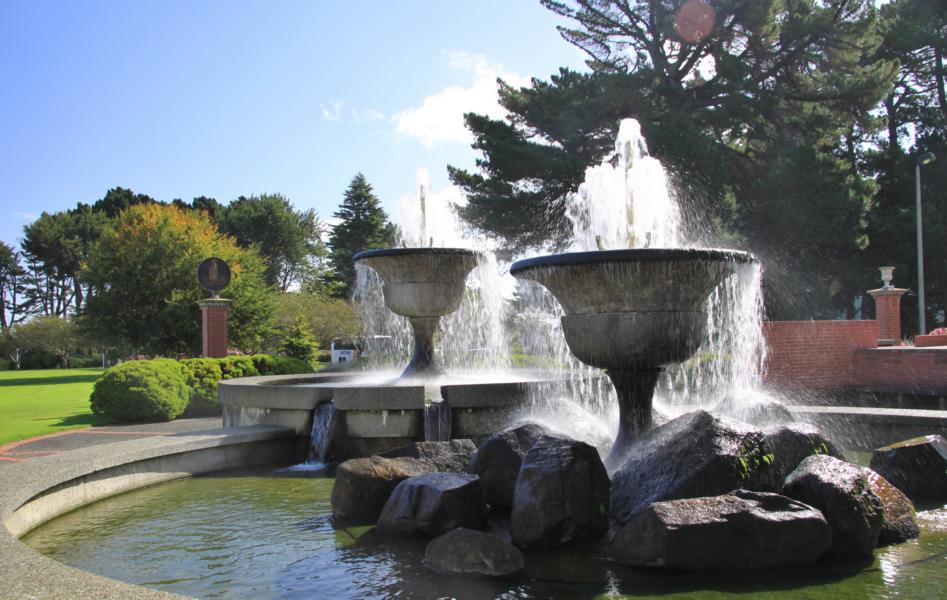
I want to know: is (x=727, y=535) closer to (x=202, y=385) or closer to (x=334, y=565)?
(x=334, y=565)

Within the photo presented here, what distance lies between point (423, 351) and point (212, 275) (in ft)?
39.5

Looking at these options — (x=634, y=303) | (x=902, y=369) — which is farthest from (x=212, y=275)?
(x=634, y=303)

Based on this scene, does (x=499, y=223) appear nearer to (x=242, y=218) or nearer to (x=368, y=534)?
(x=368, y=534)

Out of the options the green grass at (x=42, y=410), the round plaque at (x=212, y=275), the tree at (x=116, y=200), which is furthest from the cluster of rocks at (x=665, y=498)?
the tree at (x=116, y=200)

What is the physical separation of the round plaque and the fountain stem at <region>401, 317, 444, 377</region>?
1176cm

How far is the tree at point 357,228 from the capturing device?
52719mm

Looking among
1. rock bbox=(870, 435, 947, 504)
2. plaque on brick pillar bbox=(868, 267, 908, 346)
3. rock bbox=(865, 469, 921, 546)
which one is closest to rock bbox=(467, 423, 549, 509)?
rock bbox=(865, 469, 921, 546)

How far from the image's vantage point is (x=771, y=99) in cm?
2417

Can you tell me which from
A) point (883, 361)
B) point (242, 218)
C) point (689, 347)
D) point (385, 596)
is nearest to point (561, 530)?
point (385, 596)

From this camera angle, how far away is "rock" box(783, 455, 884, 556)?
189 inches

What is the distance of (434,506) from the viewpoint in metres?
5.42

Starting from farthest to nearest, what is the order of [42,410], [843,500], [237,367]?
[42,410], [237,367], [843,500]

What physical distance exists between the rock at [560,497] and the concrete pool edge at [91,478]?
259 centimetres

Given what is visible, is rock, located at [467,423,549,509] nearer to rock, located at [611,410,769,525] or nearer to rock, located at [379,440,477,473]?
rock, located at [379,440,477,473]
